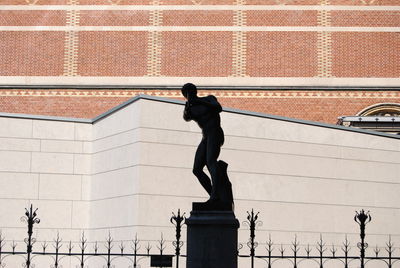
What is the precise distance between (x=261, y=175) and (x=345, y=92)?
10785mm

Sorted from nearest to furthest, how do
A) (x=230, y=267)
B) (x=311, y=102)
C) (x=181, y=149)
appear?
(x=230, y=267) < (x=181, y=149) < (x=311, y=102)

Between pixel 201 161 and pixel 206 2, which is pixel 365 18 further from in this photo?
pixel 201 161

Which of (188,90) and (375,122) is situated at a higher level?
(375,122)

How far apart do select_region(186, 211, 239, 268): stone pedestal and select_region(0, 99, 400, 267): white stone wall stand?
664cm

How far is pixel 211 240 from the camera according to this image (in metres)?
11.1

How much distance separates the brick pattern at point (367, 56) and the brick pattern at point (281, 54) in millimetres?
901

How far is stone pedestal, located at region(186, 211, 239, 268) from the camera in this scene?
11133 millimetres

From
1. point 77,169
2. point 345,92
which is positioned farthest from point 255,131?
point 345,92

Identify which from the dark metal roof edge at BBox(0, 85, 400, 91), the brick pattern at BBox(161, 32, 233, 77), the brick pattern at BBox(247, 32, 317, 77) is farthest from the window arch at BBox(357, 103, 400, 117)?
the brick pattern at BBox(161, 32, 233, 77)

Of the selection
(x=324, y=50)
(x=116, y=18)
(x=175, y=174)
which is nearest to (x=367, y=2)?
(x=324, y=50)

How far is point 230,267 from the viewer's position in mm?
11242

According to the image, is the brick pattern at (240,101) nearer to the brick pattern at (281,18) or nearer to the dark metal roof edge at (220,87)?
the dark metal roof edge at (220,87)

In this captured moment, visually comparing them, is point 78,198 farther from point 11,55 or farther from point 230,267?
point 11,55

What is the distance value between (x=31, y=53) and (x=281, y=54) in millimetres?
9237
